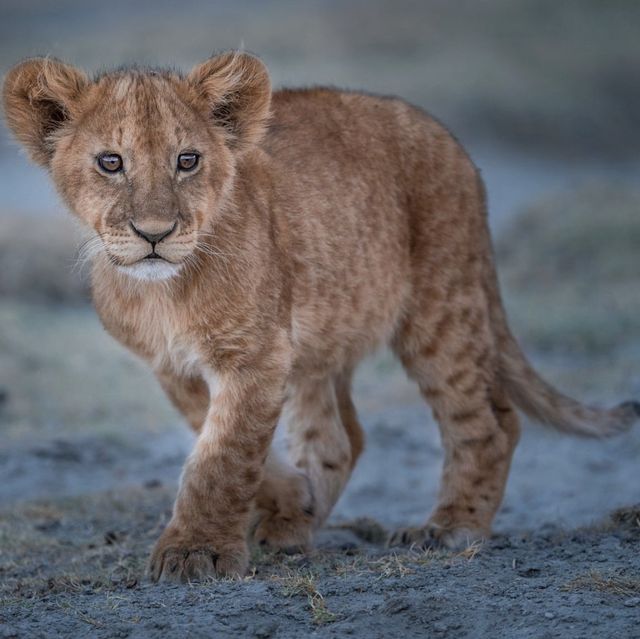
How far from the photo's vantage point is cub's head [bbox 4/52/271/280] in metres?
5.04

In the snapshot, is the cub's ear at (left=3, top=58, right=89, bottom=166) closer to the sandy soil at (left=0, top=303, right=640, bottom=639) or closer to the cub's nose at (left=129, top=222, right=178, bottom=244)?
the cub's nose at (left=129, top=222, right=178, bottom=244)

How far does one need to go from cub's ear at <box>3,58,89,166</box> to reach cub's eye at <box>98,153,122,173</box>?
31 centimetres

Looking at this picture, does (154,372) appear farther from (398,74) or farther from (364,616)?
(398,74)

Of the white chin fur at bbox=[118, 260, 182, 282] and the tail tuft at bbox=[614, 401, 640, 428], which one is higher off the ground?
the white chin fur at bbox=[118, 260, 182, 282]

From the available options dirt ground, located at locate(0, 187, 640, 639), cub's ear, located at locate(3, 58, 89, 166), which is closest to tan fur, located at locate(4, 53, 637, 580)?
cub's ear, located at locate(3, 58, 89, 166)

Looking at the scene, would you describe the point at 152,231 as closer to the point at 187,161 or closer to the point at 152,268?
the point at 152,268

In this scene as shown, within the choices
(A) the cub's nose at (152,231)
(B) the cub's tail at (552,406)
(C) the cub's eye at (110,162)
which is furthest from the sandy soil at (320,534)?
(C) the cub's eye at (110,162)

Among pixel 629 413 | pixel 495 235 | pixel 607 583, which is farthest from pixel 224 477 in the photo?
pixel 495 235

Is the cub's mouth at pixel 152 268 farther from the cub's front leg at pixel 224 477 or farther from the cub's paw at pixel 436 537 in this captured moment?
the cub's paw at pixel 436 537

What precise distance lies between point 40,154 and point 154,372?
0.93 metres

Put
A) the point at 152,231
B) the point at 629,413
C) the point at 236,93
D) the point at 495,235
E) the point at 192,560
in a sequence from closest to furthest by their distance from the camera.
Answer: the point at 152,231 < the point at 192,560 < the point at 236,93 < the point at 629,413 < the point at 495,235

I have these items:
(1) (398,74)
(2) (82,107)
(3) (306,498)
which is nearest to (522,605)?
(3) (306,498)

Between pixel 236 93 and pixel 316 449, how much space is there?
1.86 meters

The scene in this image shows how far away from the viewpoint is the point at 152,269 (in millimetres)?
5051
